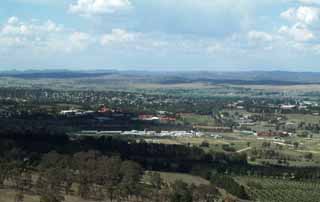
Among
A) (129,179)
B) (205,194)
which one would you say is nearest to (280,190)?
(205,194)

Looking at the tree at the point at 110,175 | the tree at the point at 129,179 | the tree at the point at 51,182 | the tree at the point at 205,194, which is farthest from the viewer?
the tree at the point at 205,194

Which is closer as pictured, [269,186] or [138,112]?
[269,186]

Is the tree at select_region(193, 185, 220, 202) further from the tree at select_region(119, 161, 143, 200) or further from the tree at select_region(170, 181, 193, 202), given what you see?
the tree at select_region(119, 161, 143, 200)

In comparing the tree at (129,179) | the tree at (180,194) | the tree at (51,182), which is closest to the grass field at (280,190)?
the tree at (180,194)

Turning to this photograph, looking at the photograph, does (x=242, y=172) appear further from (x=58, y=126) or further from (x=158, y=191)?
(x=58, y=126)

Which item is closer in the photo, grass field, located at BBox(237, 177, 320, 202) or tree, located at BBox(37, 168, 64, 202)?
tree, located at BBox(37, 168, 64, 202)

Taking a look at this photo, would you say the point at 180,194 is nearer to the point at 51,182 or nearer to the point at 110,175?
the point at 110,175

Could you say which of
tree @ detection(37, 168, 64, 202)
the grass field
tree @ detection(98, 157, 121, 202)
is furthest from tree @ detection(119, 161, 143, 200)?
the grass field

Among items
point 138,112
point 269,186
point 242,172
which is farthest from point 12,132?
point 138,112

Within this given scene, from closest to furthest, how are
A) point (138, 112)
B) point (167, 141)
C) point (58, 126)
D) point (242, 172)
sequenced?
point (242, 172) → point (167, 141) → point (58, 126) → point (138, 112)

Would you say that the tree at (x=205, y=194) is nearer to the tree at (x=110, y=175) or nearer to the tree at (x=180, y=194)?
the tree at (x=180, y=194)

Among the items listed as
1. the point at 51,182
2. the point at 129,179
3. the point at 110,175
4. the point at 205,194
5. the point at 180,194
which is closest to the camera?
the point at 51,182
